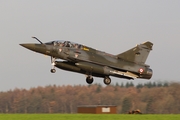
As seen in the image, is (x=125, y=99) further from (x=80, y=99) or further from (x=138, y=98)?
(x=80, y=99)

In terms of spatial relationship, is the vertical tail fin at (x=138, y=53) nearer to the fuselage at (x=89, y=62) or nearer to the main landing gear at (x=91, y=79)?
the fuselage at (x=89, y=62)

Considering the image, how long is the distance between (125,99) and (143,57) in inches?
Result: 1652

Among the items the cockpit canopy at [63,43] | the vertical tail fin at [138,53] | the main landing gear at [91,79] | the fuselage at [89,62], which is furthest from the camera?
the vertical tail fin at [138,53]

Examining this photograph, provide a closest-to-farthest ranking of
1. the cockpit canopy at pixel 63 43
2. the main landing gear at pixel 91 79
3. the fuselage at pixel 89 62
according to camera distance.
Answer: the fuselage at pixel 89 62, the cockpit canopy at pixel 63 43, the main landing gear at pixel 91 79

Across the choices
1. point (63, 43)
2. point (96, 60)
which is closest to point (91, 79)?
point (96, 60)

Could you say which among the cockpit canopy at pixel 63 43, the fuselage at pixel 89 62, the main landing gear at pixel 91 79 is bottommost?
the main landing gear at pixel 91 79

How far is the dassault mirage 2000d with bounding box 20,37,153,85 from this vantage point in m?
41.8

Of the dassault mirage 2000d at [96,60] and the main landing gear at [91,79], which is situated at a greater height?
the dassault mirage 2000d at [96,60]

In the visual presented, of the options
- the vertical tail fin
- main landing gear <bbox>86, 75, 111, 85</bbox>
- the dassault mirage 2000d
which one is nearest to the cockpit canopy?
the dassault mirage 2000d

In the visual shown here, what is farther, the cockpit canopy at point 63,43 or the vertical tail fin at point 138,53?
the vertical tail fin at point 138,53

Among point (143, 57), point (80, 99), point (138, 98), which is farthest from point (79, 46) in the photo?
point (80, 99)

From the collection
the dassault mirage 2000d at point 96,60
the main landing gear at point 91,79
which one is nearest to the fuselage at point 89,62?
the dassault mirage 2000d at point 96,60

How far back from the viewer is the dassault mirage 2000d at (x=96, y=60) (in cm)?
4184

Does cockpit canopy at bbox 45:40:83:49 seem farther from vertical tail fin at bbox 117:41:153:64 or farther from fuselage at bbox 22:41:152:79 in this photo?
vertical tail fin at bbox 117:41:153:64
